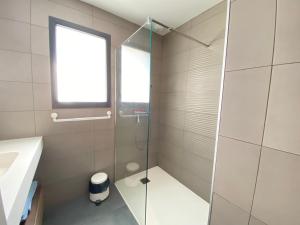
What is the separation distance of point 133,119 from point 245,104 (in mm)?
1302

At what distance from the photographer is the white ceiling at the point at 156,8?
5.11 ft

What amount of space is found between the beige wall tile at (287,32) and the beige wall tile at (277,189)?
1.31ft

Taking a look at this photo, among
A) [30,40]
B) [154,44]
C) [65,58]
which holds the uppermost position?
[154,44]

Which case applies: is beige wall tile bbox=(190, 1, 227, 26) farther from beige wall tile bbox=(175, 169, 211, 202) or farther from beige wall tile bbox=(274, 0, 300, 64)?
beige wall tile bbox=(175, 169, 211, 202)

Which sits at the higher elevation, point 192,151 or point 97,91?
point 97,91

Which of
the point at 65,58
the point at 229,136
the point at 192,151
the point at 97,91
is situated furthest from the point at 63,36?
the point at 192,151

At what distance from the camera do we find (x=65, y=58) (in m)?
1.52

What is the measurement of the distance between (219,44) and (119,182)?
7.30ft

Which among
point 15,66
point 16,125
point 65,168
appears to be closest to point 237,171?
point 65,168

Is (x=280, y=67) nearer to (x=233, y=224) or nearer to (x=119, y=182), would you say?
(x=233, y=224)

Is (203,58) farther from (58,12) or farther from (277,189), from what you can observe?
(58,12)

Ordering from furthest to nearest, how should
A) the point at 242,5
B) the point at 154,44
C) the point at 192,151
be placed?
1. the point at 154,44
2. the point at 192,151
3. the point at 242,5

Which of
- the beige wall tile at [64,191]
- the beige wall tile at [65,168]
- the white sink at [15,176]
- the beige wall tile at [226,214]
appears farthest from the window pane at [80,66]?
the beige wall tile at [226,214]

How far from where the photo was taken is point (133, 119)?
5.79 ft
